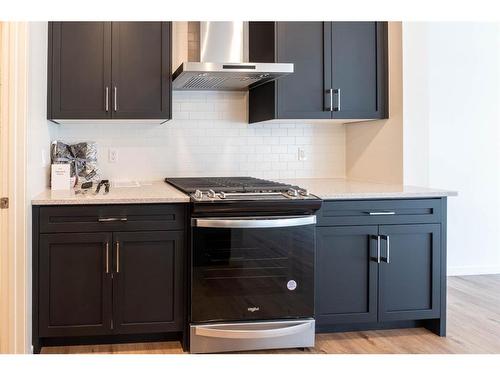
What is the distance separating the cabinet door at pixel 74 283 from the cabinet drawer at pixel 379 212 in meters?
1.19

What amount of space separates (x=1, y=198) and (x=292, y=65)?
175cm

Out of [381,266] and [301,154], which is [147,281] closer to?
[381,266]

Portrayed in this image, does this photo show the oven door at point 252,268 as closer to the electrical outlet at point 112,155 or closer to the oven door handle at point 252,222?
the oven door handle at point 252,222

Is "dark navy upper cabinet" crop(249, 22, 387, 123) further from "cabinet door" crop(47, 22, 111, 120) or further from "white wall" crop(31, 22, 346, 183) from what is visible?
"cabinet door" crop(47, 22, 111, 120)

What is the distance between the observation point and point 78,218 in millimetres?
2777

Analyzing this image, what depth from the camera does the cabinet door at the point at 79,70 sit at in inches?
127

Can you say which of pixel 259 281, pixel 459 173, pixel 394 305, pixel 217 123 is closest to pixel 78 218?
pixel 259 281

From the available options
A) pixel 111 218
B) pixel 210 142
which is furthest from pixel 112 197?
pixel 210 142

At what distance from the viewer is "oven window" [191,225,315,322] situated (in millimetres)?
2811

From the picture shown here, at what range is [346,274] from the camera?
3062 millimetres

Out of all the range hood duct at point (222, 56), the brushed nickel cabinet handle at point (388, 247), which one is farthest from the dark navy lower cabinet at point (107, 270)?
the brushed nickel cabinet handle at point (388, 247)

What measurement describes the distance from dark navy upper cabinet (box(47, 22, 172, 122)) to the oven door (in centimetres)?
97

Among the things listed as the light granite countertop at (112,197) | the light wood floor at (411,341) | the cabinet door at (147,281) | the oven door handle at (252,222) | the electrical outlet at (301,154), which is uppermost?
the electrical outlet at (301,154)
